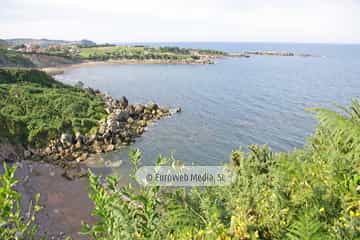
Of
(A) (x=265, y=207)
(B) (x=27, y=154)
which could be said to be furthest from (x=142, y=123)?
(A) (x=265, y=207)

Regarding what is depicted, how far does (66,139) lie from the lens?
32000 mm

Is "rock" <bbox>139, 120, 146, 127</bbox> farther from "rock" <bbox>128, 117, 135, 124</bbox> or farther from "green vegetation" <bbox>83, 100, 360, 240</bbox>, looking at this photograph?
"green vegetation" <bbox>83, 100, 360, 240</bbox>

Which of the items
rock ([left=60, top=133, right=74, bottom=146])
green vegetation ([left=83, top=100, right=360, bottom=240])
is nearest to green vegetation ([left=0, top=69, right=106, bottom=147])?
rock ([left=60, top=133, right=74, bottom=146])

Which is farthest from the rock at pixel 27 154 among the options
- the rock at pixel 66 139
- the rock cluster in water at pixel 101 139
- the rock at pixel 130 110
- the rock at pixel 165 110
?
the rock at pixel 165 110

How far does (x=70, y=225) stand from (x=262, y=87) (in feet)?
174

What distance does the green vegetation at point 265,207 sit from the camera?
416 centimetres

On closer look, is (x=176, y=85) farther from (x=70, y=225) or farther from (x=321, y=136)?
(x=321, y=136)

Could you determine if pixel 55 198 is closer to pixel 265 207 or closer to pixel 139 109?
pixel 265 207

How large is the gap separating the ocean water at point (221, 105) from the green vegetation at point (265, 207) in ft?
21.5

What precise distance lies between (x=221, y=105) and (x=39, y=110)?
25.0 m

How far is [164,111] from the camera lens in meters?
45.9

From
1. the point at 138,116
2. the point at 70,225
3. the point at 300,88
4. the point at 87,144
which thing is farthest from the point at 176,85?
the point at 70,225

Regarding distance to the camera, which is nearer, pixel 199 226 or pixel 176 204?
pixel 199 226

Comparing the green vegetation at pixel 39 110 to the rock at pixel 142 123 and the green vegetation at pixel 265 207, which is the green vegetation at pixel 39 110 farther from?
the green vegetation at pixel 265 207
